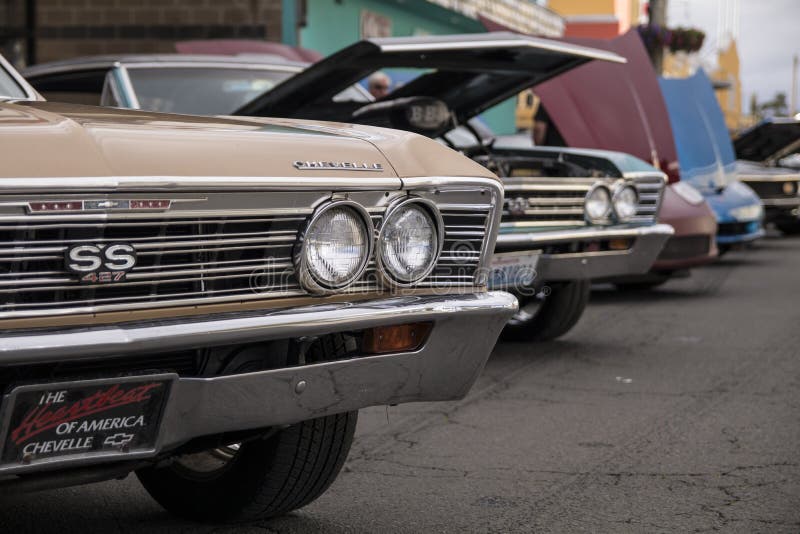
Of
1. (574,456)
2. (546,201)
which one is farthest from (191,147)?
(546,201)

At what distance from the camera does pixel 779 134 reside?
1398 cm

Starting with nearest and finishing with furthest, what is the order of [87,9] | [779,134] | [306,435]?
[306,435]
[779,134]
[87,9]

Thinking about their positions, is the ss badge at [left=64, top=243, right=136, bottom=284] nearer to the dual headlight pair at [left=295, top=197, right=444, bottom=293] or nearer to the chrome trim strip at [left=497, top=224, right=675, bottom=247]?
the dual headlight pair at [left=295, top=197, right=444, bottom=293]

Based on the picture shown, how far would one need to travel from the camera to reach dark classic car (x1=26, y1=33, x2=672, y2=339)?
4898mm

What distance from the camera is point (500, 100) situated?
19.5 feet

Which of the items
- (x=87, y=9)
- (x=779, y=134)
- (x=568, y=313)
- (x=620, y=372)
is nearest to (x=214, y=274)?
(x=620, y=372)

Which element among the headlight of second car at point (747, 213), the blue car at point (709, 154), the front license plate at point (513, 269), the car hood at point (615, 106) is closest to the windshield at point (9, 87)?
the front license plate at point (513, 269)

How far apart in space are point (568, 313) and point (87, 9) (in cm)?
1095

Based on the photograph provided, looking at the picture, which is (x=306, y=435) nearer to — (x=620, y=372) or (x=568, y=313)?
(x=620, y=372)

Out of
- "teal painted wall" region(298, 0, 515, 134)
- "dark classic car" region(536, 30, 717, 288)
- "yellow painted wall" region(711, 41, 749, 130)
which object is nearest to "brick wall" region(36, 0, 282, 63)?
"teal painted wall" region(298, 0, 515, 134)

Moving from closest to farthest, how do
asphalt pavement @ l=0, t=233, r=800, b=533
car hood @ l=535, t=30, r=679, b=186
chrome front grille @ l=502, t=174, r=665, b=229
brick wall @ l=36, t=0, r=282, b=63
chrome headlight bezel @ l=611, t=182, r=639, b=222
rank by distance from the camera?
asphalt pavement @ l=0, t=233, r=800, b=533
chrome front grille @ l=502, t=174, r=665, b=229
chrome headlight bezel @ l=611, t=182, r=639, b=222
car hood @ l=535, t=30, r=679, b=186
brick wall @ l=36, t=0, r=282, b=63

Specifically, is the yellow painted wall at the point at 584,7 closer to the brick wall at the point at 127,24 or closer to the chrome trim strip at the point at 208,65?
the brick wall at the point at 127,24

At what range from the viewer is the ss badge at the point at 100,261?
239 centimetres

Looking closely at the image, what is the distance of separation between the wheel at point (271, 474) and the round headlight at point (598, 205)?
3.18 m
